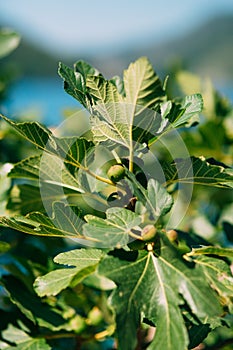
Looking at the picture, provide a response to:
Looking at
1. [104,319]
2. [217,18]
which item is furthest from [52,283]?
[217,18]

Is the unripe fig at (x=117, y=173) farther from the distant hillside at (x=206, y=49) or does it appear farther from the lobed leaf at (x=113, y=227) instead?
the distant hillside at (x=206, y=49)

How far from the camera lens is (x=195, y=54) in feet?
91.7

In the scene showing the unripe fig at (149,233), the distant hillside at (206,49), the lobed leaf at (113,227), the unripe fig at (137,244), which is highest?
the lobed leaf at (113,227)

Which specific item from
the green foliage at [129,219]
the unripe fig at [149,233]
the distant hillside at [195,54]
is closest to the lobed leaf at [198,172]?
the green foliage at [129,219]

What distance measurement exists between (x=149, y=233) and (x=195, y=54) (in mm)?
28325

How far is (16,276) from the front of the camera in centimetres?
104

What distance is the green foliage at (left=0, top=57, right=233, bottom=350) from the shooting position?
64 centimetres

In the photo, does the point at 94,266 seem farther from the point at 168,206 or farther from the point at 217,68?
the point at 217,68

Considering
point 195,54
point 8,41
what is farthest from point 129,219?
point 195,54

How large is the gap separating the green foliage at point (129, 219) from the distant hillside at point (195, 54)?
1974 cm

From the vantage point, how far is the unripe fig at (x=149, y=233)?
0.67 metres

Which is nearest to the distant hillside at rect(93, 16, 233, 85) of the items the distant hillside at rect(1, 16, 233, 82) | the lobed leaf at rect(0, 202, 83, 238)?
the distant hillside at rect(1, 16, 233, 82)

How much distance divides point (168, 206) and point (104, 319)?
556 mm

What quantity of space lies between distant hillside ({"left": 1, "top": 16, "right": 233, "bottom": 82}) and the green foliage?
19.7m
